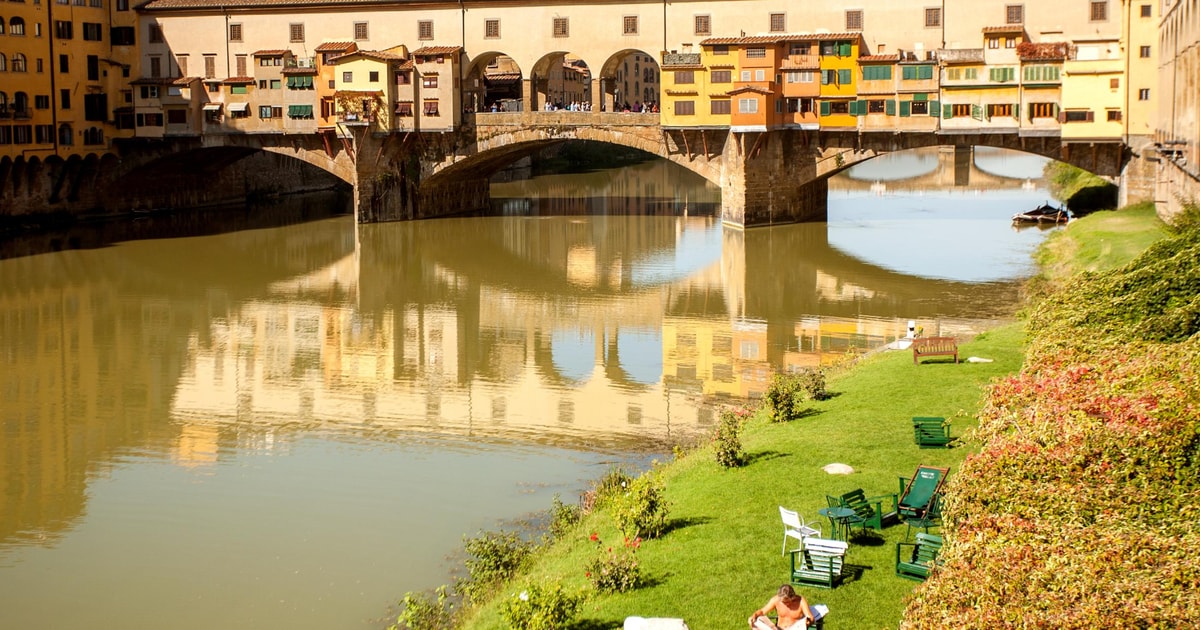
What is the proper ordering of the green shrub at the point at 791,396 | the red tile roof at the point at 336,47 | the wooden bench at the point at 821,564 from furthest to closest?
the red tile roof at the point at 336,47 → the green shrub at the point at 791,396 → the wooden bench at the point at 821,564

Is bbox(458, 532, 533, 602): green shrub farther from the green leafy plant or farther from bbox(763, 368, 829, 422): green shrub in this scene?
bbox(763, 368, 829, 422): green shrub

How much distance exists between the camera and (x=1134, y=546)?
9.60 m

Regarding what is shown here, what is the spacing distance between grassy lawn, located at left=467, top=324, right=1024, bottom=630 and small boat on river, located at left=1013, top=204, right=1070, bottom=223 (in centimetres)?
2605

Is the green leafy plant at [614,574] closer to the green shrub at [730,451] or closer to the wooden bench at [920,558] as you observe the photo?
the wooden bench at [920,558]

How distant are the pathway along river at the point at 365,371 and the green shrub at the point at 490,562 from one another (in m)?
0.61

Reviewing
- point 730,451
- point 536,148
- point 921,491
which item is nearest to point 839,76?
point 536,148

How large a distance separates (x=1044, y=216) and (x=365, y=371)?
28.3 meters

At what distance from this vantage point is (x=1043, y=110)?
144ft

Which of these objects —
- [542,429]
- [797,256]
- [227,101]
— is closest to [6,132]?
[227,101]

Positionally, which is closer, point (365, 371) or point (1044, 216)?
point (365, 371)

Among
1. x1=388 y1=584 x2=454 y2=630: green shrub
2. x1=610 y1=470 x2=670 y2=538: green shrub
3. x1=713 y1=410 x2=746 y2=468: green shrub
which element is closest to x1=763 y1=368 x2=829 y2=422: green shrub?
x1=713 y1=410 x2=746 y2=468: green shrub

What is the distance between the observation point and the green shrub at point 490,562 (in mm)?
15102

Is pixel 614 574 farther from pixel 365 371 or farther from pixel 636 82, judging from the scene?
pixel 636 82

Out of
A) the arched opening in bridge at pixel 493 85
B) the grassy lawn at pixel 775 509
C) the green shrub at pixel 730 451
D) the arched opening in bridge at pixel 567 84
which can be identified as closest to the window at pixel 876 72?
the arched opening in bridge at pixel 493 85
